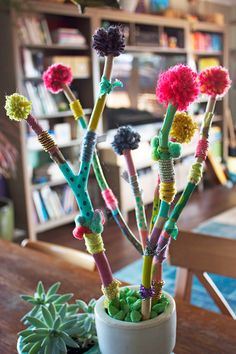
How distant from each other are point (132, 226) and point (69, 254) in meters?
1.79

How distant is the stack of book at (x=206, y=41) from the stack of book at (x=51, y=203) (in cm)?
262

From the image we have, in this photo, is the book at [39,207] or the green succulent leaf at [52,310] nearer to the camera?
the green succulent leaf at [52,310]

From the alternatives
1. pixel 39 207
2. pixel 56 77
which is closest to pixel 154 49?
pixel 39 207

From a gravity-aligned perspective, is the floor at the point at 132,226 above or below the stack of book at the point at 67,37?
below

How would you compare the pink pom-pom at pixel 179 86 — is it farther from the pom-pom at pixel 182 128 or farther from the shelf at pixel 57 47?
the shelf at pixel 57 47

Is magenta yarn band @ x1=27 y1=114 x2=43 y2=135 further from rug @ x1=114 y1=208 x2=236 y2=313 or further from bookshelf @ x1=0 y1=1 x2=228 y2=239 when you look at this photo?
bookshelf @ x1=0 y1=1 x2=228 y2=239

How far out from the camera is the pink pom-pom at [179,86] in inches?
24.1

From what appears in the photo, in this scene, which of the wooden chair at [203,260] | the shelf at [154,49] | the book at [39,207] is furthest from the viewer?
the shelf at [154,49]

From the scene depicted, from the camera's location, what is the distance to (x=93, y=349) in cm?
79

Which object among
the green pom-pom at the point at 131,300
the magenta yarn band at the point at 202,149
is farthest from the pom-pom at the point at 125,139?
the green pom-pom at the point at 131,300

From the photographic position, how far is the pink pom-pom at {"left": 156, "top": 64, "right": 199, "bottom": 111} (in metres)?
0.61

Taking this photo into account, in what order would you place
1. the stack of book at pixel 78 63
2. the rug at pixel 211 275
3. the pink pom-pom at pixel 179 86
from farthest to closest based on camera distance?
the stack of book at pixel 78 63, the rug at pixel 211 275, the pink pom-pom at pixel 179 86

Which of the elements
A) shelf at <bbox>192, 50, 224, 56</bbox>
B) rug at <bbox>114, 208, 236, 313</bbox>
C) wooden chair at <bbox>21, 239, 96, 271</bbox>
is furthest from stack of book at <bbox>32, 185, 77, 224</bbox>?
shelf at <bbox>192, 50, 224, 56</bbox>

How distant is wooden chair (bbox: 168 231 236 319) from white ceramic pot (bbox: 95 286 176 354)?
54 centimetres
